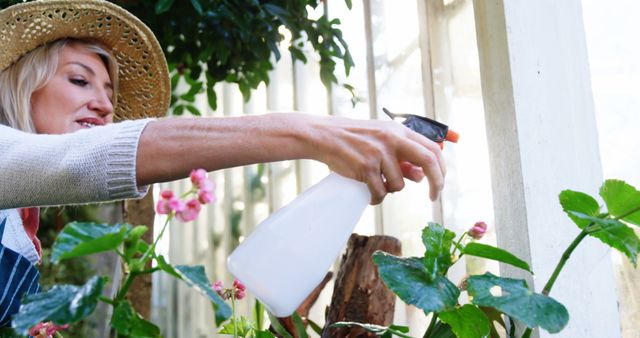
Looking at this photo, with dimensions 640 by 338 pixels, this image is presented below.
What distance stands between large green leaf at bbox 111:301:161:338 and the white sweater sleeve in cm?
17

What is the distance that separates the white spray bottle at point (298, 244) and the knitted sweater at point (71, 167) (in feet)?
0.47

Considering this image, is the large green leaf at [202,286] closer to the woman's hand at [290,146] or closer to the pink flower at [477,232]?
the woman's hand at [290,146]

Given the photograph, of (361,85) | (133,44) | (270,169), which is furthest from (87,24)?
(270,169)

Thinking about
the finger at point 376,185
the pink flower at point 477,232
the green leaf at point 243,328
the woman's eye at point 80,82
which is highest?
the woman's eye at point 80,82

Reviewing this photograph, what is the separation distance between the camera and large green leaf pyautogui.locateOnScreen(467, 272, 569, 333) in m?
0.70

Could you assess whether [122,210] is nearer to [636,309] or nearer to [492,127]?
[492,127]

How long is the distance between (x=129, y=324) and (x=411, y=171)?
1.15ft

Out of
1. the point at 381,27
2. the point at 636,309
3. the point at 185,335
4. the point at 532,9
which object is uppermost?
the point at 381,27

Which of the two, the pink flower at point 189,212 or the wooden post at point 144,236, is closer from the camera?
the pink flower at point 189,212

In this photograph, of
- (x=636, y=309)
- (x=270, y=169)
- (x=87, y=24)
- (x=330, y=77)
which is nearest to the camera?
(x=636, y=309)

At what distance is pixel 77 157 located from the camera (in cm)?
77

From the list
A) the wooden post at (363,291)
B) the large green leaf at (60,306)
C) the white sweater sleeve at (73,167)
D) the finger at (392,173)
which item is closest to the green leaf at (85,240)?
the large green leaf at (60,306)

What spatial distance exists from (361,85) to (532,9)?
3.42 feet

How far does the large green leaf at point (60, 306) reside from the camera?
21.6 inches
